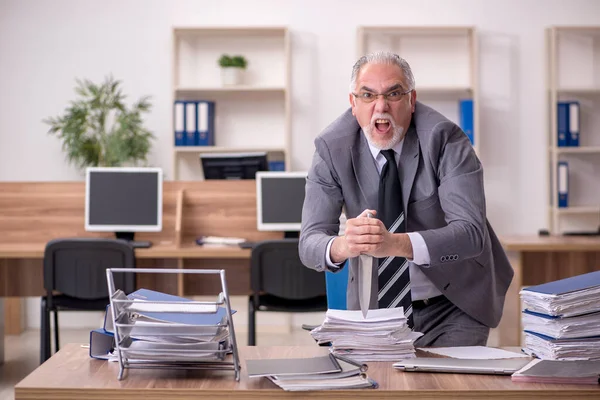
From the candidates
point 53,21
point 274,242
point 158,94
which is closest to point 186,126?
point 158,94

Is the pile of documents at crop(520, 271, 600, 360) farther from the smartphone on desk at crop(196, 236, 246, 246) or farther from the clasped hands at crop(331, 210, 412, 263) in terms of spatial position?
the smartphone on desk at crop(196, 236, 246, 246)

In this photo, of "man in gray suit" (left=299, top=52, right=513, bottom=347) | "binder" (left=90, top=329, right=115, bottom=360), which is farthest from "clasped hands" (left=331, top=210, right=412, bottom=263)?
"binder" (left=90, top=329, right=115, bottom=360)

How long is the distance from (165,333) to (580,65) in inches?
205

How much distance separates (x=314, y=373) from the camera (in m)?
1.56

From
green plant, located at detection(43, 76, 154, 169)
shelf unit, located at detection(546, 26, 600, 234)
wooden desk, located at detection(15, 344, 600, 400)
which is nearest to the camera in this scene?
wooden desk, located at detection(15, 344, 600, 400)

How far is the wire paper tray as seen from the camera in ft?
5.23

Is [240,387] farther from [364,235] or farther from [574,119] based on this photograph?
[574,119]

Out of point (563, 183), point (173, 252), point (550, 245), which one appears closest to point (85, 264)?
point (173, 252)

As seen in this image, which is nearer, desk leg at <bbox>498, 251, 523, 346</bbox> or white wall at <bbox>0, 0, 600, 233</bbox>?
desk leg at <bbox>498, 251, 523, 346</bbox>

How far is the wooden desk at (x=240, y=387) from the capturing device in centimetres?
152

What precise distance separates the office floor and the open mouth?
9.18 feet

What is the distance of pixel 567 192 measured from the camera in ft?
19.0

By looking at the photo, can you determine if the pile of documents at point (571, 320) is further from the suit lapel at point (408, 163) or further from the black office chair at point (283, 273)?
the black office chair at point (283, 273)

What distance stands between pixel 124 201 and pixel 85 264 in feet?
1.99
